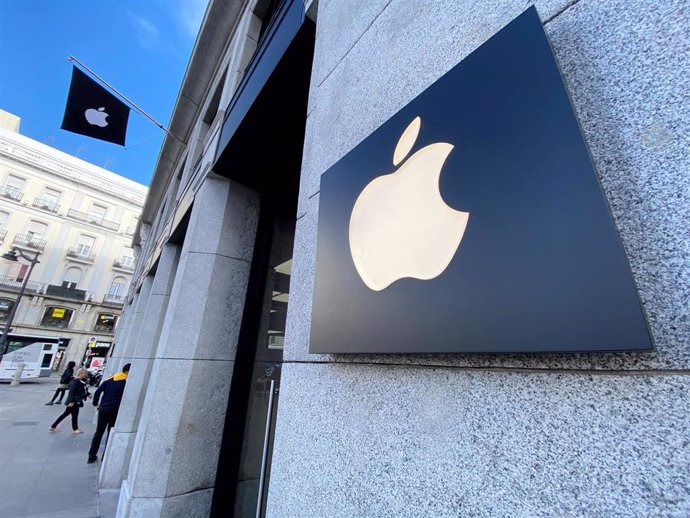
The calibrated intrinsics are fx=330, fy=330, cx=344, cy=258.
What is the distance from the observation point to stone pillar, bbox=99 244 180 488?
20.1 ft

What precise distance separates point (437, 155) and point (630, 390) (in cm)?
92

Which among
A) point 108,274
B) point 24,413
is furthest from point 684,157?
point 108,274

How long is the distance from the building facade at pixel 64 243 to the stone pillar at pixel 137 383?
99.7ft

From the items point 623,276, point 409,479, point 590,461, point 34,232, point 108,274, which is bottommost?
point 409,479

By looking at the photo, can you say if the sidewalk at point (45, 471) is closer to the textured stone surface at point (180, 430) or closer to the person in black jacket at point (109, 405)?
the person in black jacket at point (109, 405)

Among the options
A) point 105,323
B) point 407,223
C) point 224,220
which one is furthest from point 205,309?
point 105,323

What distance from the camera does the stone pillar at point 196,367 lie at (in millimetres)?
3553

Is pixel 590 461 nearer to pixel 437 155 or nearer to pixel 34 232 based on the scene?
pixel 437 155

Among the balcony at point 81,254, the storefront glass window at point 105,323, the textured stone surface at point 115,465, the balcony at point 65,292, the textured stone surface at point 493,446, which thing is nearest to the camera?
the textured stone surface at point 493,446

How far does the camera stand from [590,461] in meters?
0.78

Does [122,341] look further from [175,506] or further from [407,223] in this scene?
[407,223]

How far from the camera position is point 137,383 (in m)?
6.79

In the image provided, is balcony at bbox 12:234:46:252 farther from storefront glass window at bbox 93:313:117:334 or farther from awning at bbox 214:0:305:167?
awning at bbox 214:0:305:167

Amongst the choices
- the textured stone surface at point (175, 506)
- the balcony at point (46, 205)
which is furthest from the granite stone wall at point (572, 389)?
the balcony at point (46, 205)
